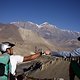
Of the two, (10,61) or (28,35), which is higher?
(28,35)

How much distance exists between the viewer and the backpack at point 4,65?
6.30 metres

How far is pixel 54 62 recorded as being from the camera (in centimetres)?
2873

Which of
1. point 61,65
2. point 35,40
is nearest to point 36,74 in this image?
point 61,65

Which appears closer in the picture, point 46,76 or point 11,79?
point 11,79

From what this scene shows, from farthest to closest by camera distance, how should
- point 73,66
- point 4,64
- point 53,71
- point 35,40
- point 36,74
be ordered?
point 35,40 → point 53,71 → point 36,74 → point 4,64 → point 73,66

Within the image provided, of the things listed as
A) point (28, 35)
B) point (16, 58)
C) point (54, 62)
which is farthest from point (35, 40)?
point (16, 58)

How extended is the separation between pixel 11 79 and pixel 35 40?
120 metres

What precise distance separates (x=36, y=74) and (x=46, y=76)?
173 cm

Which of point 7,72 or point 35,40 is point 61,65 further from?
point 35,40

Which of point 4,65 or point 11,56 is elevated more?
point 11,56

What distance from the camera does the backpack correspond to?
6.30 meters

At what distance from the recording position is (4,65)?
20.9 feet

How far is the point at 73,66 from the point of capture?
19.0 ft

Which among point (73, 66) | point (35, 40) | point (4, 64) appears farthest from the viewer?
point (35, 40)
